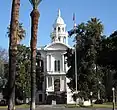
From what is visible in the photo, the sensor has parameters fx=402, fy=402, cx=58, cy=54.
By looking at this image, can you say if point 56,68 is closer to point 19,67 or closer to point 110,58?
point 19,67

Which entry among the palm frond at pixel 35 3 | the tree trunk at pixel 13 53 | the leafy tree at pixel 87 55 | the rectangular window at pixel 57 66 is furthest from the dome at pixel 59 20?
the tree trunk at pixel 13 53

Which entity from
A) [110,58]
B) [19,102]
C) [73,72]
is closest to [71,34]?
[73,72]

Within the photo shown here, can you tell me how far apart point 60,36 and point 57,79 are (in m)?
15.2

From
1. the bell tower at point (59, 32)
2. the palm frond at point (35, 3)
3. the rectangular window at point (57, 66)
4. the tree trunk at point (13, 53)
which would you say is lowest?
the tree trunk at point (13, 53)

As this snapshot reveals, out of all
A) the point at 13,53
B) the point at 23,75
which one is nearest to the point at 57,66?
the point at 23,75

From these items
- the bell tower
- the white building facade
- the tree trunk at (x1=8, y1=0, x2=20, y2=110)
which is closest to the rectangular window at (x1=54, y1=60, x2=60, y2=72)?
the white building facade

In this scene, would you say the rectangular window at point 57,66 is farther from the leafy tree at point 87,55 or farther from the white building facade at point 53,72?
the leafy tree at point 87,55

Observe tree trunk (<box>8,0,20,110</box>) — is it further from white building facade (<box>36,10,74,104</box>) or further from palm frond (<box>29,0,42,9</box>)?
white building facade (<box>36,10,74,104</box>)

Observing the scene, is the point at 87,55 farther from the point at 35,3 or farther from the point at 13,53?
the point at 13,53

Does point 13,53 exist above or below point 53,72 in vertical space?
below

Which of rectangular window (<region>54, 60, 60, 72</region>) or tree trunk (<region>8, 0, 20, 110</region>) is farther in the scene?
rectangular window (<region>54, 60, 60, 72</region>)

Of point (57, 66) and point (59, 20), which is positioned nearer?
point (57, 66)

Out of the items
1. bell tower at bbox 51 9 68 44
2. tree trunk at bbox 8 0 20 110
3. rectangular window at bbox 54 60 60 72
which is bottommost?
tree trunk at bbox 8 0 20 110

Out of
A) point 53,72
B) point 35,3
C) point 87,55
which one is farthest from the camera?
point 53,72
